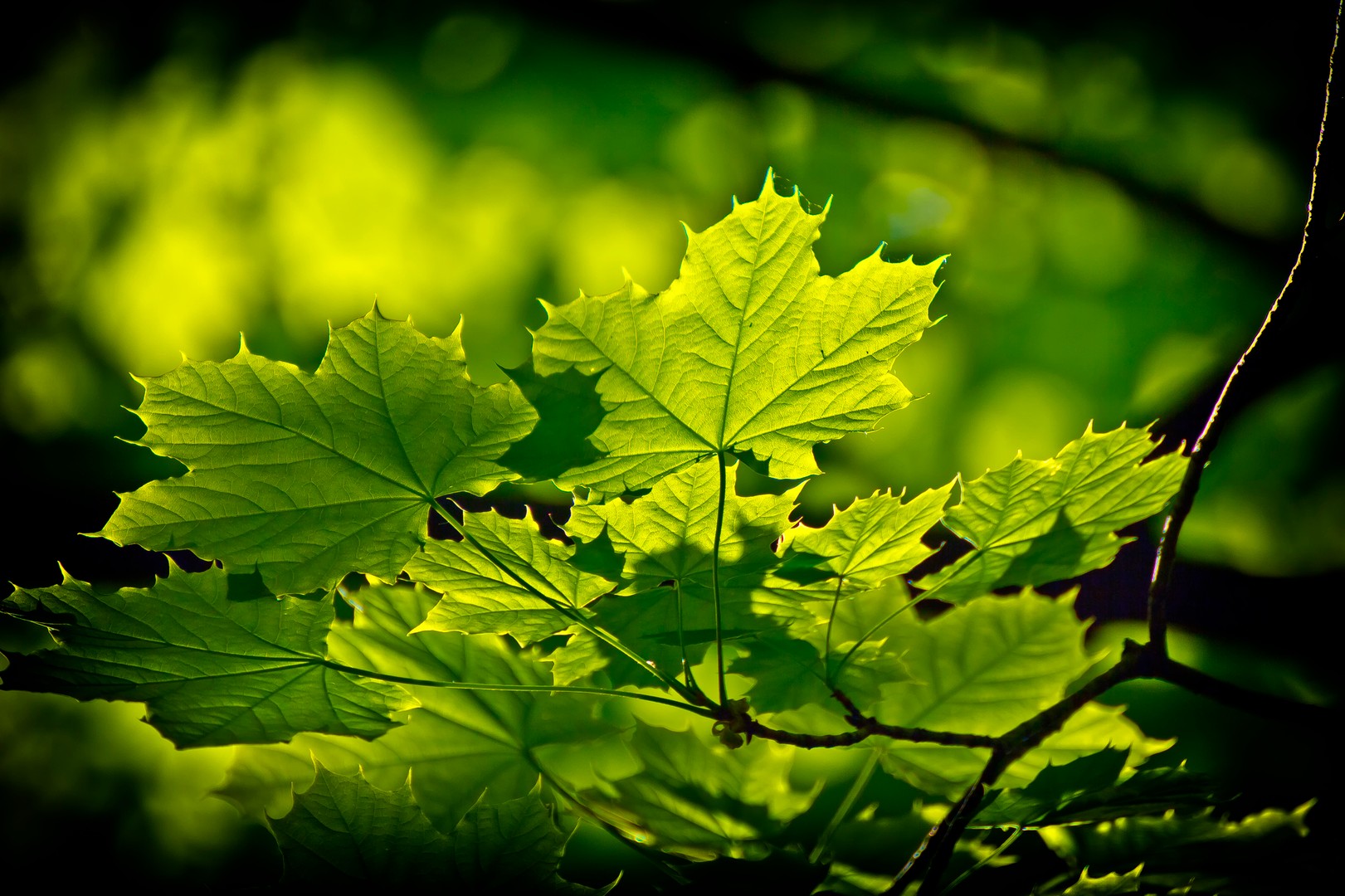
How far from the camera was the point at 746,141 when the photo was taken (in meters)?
1.47

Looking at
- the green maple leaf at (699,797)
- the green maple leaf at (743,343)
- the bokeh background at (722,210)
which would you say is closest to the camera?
the green maple leaf at (743,343)

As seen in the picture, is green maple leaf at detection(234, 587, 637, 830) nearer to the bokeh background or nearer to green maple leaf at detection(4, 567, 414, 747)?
green maple leaf at detection(4, 567, 414, 747)

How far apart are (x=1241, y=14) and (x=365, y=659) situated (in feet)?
5.09

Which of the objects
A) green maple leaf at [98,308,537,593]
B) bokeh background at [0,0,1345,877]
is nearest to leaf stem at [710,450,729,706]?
green maple leaf at [98,308,537,593]

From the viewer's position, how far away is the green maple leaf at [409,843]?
0.46 m

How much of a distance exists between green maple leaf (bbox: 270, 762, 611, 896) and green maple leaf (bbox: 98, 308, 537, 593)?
14 centimetres

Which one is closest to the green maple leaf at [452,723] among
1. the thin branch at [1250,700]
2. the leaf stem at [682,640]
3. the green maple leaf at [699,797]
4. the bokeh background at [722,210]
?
the green maple leaf at [699,797]

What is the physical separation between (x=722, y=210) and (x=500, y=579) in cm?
118

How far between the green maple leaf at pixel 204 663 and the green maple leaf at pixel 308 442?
0.05 metres

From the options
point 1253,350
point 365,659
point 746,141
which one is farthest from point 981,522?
point 746,141

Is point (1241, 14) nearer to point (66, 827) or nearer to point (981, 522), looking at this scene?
point (981, 522)

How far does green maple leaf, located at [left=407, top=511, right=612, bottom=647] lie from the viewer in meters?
0.47

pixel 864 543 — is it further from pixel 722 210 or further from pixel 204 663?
pixel 722 210

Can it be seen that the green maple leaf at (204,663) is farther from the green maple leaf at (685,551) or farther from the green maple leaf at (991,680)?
the green maple leaf at (991,680)
